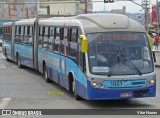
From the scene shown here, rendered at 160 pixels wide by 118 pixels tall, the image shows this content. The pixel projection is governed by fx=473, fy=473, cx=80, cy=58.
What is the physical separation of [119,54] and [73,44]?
2.26m

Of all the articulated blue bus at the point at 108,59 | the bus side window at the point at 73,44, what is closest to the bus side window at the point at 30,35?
the articulated blue bus at the point at 108,59

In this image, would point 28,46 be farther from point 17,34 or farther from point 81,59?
point 81,59

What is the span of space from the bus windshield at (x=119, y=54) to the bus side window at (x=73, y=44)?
1.27 m

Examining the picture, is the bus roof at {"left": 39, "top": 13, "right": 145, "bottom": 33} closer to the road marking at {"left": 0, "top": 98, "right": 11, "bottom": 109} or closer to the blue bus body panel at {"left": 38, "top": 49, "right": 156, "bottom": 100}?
the blue bus body panel at {"left": 38, "top": 49, "right": 156, "bottom": 100}

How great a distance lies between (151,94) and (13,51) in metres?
17.4

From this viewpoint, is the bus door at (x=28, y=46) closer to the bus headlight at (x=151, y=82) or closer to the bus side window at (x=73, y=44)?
the bus side window at (x=73, y=44)

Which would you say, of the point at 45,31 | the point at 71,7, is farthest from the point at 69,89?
the point at 71,7

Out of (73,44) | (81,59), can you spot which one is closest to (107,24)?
(81,59)

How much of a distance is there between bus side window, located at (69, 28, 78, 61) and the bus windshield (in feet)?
4.18

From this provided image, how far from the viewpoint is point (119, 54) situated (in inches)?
513

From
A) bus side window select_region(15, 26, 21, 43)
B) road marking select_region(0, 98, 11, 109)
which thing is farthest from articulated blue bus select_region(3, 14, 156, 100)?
bus side window select_region(15, 26, 21, 43)

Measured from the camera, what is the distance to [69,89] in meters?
15.4

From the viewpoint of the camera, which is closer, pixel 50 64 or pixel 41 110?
pixel 41 110

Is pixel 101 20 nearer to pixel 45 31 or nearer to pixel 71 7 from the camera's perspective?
pixel 45 31
